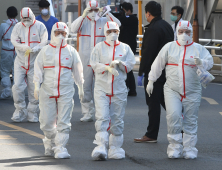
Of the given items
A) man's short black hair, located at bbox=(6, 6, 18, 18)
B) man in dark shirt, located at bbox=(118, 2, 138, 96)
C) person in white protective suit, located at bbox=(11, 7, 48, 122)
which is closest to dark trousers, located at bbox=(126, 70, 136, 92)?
man in dark shirt, located at bbox=(118, 2, 138, 96)

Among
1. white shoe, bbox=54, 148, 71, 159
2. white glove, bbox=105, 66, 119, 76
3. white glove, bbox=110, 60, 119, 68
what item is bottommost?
white shoe, bbox=54, 148, 71, 159

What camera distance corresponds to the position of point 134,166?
662cm

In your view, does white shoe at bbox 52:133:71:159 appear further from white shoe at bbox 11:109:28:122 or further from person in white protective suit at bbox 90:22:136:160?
white shoe at bbox 11:109:28:122

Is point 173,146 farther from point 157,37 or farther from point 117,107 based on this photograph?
point 157,37

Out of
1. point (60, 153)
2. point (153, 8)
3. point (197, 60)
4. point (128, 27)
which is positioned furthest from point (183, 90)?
point (128, 27)

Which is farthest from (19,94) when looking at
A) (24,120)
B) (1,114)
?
(1,114)

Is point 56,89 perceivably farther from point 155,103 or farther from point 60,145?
point 155,103

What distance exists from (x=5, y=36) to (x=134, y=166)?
23.1ft

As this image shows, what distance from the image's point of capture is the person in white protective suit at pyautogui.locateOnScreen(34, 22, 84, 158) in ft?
22.6

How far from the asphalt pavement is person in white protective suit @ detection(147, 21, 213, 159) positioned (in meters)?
0.23

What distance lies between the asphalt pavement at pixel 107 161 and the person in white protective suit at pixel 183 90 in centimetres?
23

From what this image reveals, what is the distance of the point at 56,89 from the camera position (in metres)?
6.94

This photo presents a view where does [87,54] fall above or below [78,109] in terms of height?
above

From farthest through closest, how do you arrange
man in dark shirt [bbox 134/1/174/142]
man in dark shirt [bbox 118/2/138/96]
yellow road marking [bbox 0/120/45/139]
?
man in dark shirt [bbox 118/2/138/96] < yellow road marking [bbox 0/120/45/139] < man in dark shirt [bbox 134/1/174/142]
